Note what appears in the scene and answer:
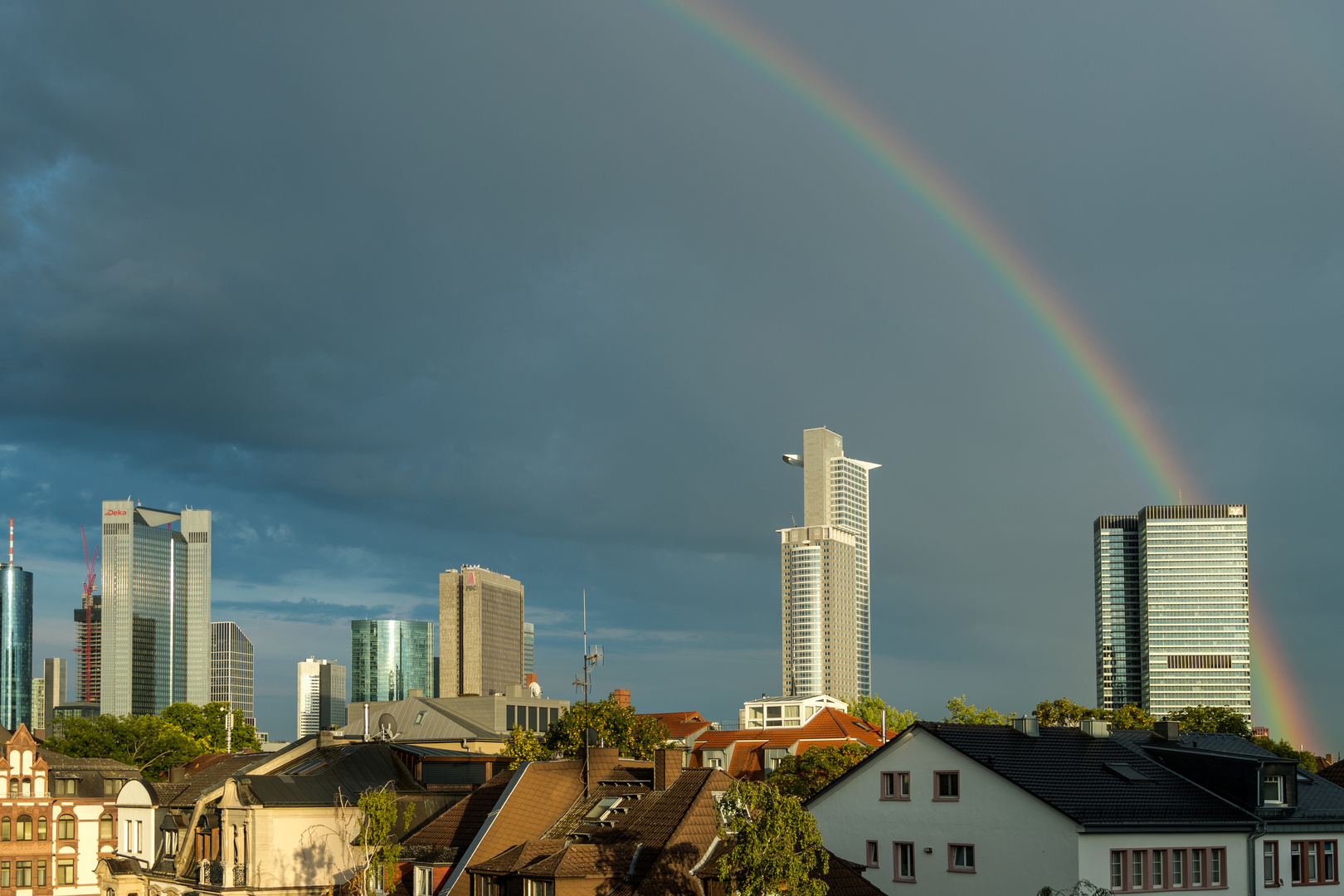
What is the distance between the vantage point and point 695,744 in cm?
16438

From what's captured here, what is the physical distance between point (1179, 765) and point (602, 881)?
28.0 metres

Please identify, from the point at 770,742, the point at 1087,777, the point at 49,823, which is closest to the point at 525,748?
the point at 49,823

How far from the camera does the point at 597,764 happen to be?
6134 centimetres

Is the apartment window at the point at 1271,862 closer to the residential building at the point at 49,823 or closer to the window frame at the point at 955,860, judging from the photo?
the window frame at the point at 955,860

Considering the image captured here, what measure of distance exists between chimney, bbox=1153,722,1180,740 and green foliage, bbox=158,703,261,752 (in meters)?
124

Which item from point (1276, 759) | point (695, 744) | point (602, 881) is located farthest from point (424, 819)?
point (695, 744)

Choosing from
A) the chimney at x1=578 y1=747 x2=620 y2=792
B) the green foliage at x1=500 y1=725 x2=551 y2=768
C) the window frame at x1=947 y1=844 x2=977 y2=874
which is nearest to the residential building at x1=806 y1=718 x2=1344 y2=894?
the window frame at x1=947 y1=844 x2=977 y2=874

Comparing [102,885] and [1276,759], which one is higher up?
[1276,759]

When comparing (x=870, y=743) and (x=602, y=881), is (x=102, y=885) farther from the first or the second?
(x=870, y=743)

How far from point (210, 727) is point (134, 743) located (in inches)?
933

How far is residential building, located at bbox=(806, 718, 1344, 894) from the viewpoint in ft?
176

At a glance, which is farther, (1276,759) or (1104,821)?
(1276,759)

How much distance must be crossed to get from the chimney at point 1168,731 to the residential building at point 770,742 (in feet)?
184

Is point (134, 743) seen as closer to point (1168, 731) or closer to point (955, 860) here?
point (1168, 731)
